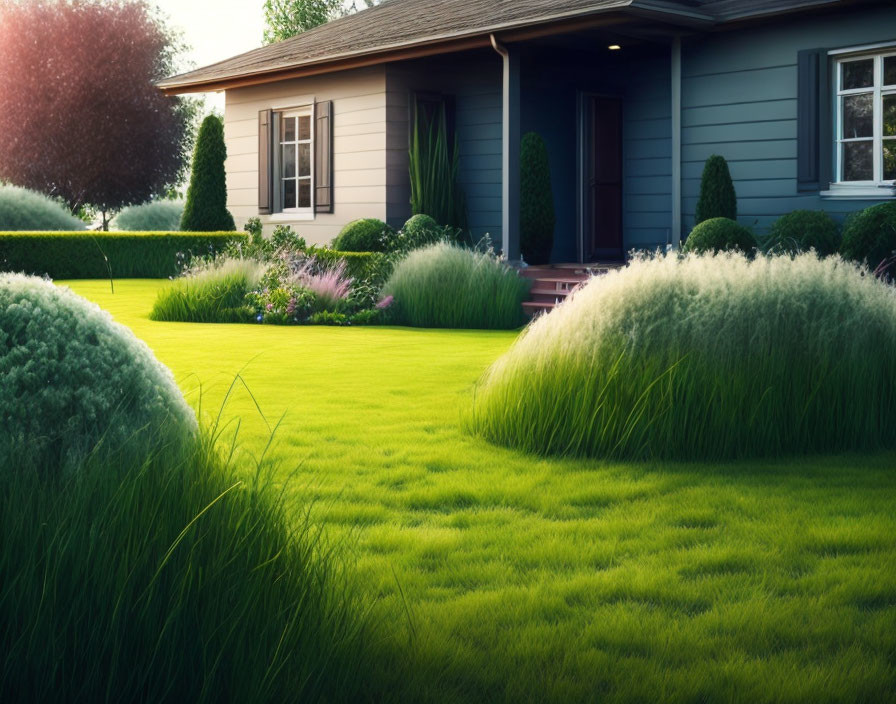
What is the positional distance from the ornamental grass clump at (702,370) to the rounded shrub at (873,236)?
5610mm

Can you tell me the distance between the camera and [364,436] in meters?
5.86

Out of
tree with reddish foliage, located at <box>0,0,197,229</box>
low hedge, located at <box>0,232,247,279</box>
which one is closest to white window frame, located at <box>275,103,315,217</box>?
low hedge, located at <box>0,232,247,279</box>

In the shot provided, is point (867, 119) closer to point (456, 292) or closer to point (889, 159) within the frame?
point (889, 159)

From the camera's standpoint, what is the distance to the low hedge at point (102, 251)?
17375 millimetres

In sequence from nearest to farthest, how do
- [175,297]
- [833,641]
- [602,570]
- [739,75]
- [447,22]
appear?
[833,641], [602,570], [175,297], [739,75], [447,22]

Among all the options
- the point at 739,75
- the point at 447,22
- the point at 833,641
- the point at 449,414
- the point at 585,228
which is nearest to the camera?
the point at 833,641

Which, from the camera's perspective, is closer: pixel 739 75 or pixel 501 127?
pixel 739 75

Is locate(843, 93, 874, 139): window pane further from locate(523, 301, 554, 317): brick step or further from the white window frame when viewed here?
the white window frame

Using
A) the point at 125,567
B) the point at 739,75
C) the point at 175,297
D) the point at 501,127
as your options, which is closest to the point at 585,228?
the point at 501,127

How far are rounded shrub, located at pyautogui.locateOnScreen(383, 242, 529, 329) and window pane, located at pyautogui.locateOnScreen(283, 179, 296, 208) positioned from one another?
5.39 metres

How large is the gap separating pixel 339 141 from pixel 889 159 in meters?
7.69

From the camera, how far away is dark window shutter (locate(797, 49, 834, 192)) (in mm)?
12805

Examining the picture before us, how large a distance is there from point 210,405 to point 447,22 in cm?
946

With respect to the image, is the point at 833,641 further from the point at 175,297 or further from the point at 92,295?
the point at 92,295
